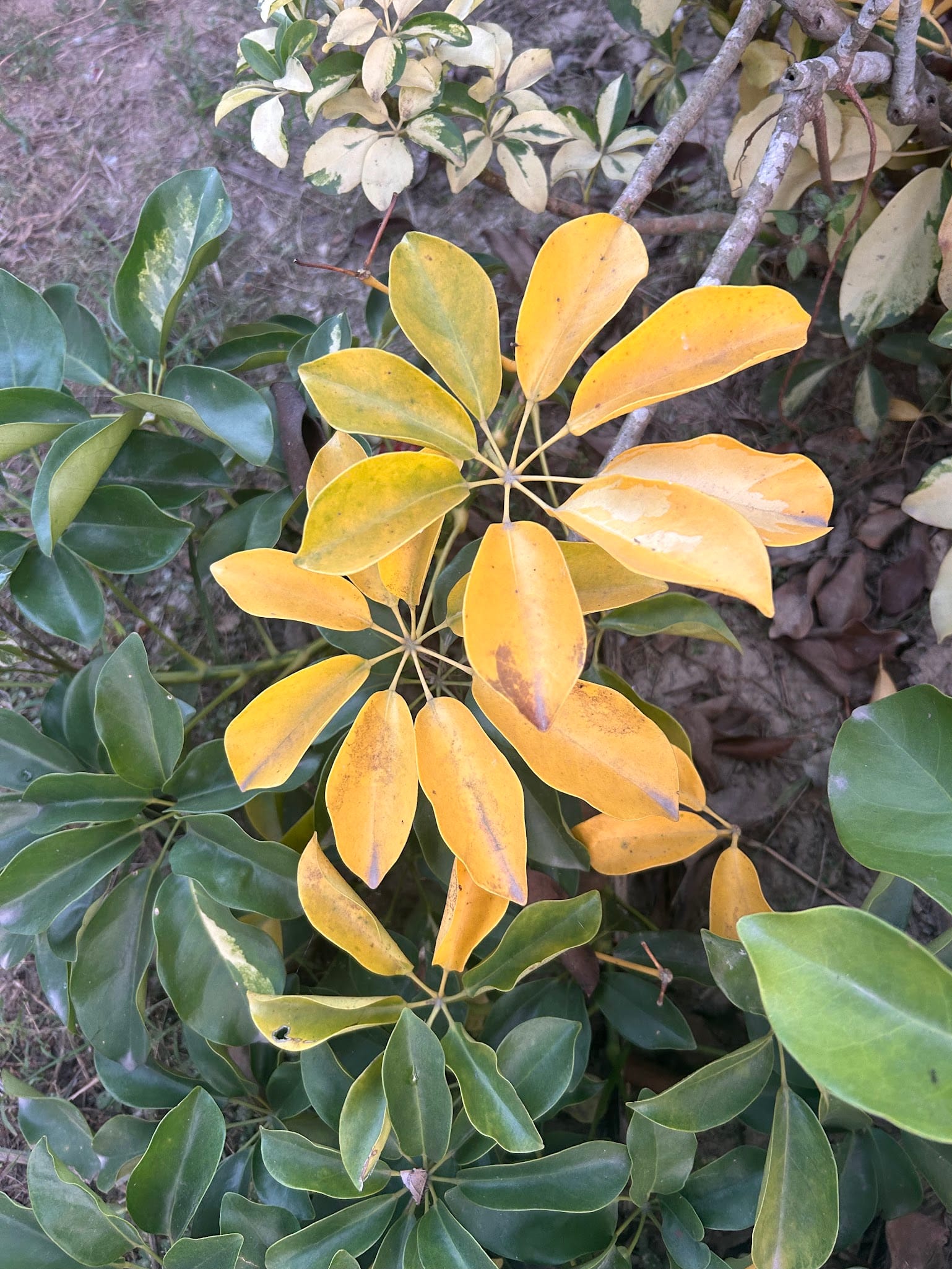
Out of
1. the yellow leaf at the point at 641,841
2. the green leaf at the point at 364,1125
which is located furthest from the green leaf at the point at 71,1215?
the yellow leaf at the point at 641,841

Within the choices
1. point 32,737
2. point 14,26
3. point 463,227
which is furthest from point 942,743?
point 14,26

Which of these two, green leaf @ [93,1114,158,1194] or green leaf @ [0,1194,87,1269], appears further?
green leaf @ [93,1114,158,1194]

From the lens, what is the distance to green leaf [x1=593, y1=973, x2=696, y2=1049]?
36.7 inches

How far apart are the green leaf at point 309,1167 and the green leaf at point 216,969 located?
117mm

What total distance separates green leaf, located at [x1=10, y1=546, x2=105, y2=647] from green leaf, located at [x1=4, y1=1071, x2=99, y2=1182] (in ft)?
1.80

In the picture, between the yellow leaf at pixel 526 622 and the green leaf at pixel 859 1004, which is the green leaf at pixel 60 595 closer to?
the yellow leaf at pixel 526 622

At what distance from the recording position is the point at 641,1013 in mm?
959

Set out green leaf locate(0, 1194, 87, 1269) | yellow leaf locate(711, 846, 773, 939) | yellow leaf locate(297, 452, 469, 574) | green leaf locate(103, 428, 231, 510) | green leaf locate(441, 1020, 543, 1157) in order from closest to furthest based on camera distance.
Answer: yellow leaf locate(297, 452, 469, 574)
green leaf locate(441, 1020, 543, 1157)
green leaf locate(0, 1194, 87, 1269)
yellow leaf locate(711, 846, 773, 939)
green leaf locate(103, 428, 231, 510)

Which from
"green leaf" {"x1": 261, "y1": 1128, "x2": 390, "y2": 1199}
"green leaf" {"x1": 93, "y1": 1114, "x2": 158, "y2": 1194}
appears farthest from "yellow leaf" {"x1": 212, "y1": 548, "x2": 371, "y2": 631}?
"green leaf" {"x1": 93, "y1": 1114, "x2": 158, "y2": 1194}

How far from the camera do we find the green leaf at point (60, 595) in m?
0.89

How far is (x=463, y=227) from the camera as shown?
58.1 inches

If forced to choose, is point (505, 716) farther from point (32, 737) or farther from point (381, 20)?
point (381, 20)

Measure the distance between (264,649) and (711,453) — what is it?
0.95 m

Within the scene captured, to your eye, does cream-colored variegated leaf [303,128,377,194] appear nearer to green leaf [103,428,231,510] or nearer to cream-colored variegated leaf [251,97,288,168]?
cream-colored variegated leaf [251,97,288,168]
